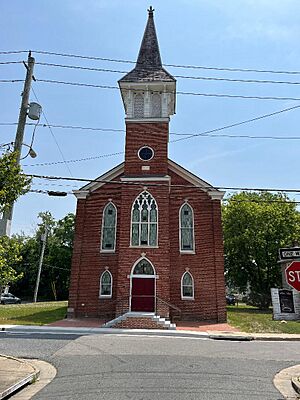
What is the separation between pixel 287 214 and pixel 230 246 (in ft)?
22.8

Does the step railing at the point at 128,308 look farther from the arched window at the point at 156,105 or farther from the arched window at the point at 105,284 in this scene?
the arched window at the point at 156,105

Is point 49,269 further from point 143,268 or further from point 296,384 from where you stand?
point 296,384

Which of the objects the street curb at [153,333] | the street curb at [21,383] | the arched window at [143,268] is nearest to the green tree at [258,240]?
the arched window at [143,268]

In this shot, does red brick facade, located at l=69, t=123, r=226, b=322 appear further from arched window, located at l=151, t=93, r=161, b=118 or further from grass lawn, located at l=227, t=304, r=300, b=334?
grass lawn, located at l=227, t=304, r=300, b=334

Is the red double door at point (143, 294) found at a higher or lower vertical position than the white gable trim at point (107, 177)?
lower

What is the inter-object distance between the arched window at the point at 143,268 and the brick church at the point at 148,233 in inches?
2.4

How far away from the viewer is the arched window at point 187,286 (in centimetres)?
2323

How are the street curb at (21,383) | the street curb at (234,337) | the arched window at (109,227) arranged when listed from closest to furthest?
the street curb at (21,383) → the street curb at (234,337) → the arched window at (109,227)

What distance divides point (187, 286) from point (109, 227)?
258 inches

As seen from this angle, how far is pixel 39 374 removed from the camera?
8445mm

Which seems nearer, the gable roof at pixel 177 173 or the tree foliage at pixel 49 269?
the gable roof at pixel 177 173

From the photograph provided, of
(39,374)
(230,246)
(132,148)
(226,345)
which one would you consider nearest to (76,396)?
(39,374)

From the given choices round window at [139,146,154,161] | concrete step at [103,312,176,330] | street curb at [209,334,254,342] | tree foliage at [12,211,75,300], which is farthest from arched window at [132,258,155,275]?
tree foliage at [12,211,75,300]

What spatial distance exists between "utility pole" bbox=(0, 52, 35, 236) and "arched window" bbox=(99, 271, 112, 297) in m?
15.0
